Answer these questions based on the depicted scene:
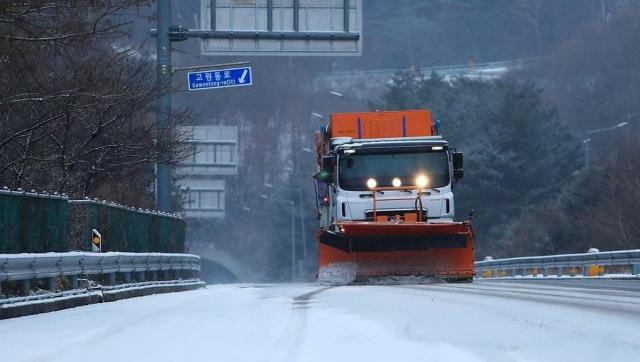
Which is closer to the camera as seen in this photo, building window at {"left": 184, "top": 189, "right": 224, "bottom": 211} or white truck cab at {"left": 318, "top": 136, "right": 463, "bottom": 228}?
white truck cab at {"left": 318, "top": 136, "right": 463, "bottom": 228}

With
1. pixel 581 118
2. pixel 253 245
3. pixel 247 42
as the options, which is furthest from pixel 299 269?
pixel 247 42

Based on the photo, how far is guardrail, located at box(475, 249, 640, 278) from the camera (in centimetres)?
2923

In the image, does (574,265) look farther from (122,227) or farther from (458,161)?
(122,227)

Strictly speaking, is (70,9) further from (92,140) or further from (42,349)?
(92,140)

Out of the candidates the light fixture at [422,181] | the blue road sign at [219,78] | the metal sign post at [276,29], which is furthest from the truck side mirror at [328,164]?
the blue road sign at [219,78]

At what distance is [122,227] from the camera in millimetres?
23984

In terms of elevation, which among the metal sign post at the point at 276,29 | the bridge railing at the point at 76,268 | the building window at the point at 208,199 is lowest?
the bridge railing at the point at 76,268

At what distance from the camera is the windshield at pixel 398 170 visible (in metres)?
25.7

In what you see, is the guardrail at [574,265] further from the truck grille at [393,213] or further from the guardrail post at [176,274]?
the guardrail post at [176,274]

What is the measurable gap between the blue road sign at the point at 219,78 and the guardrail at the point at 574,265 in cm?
994

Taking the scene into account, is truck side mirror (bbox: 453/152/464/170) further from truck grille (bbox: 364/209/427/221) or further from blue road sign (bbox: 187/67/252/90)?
blue road sign (bbox: 187/67/252/90)

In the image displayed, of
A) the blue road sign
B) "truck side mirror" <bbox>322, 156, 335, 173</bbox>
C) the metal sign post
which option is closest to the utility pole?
the metal sign post

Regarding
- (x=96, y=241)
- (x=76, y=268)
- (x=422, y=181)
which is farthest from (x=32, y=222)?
(x=422, y=181)

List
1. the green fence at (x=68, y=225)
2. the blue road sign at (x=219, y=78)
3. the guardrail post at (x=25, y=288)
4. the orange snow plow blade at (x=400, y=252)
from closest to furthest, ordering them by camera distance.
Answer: the guardrail post at (x=25, y=288) → the green fence at (x=68, y=225) → the orange snow plow blade at (x=400, y=252) → the blue road sign at (x=219, y=78)
